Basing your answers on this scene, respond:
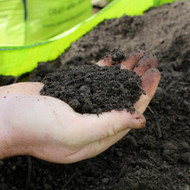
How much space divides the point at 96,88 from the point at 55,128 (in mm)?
297

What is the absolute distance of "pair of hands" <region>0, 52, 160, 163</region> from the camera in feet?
3.16

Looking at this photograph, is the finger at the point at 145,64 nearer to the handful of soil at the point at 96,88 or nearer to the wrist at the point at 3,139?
the handful of soil at the point at 96,88

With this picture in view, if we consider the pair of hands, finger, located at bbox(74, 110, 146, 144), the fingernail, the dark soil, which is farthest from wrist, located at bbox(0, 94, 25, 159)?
the fingernail

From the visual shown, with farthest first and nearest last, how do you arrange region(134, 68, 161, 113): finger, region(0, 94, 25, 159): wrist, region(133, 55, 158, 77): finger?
region(133, 55, 158, 77): finger → region(134, 68, 161, 113): finger → region(0, 94, 25, 159): wrist

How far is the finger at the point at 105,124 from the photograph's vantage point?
3.12ft

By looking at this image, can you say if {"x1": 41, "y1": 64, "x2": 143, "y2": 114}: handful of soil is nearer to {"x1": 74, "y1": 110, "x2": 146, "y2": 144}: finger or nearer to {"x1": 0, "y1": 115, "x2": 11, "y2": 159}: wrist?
{"x1": 74, "y1": 110, "x2": 146, "y2": 144}: finger

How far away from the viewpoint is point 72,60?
2131 millimetres

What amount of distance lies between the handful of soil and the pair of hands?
0.06 meters

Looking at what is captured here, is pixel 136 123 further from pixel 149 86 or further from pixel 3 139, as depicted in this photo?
pixel 3 139

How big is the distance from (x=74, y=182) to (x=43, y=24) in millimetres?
1651

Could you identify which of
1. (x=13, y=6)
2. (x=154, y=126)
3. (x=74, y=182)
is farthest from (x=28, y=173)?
(x=13, y=6)

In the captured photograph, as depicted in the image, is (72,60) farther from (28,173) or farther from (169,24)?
(28,173)

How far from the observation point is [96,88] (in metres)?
1.19

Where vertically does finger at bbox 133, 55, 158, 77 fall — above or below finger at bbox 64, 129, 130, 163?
above
